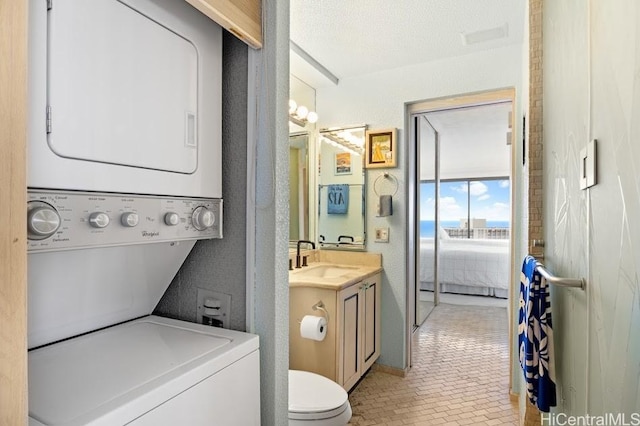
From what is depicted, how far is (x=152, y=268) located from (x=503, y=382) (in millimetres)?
2793

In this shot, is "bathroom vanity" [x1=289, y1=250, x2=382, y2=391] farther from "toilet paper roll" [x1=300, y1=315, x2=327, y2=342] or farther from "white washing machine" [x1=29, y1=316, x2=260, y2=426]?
"white washing machine" [x1=29, y1=316, x2=260, y2=426]

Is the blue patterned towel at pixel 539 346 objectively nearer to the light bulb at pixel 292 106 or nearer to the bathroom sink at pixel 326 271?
the bathroom sink at pixel 326 271

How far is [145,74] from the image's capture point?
885 mm

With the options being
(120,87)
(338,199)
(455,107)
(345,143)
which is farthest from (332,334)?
(455,107)

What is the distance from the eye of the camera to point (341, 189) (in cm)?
315

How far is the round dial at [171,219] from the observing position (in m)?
0.94

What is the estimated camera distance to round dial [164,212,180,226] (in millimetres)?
944

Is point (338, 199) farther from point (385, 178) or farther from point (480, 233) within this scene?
point (480, 233)

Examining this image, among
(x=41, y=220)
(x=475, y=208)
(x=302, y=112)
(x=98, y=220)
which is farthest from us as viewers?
(x=475, y=208)

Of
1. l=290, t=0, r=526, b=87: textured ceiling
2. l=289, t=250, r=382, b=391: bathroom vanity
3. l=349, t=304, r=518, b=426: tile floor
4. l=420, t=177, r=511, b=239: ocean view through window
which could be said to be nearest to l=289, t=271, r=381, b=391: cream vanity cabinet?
l=289, t=250, r=382, b=391: bathroom vanity

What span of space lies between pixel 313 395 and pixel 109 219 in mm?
1275

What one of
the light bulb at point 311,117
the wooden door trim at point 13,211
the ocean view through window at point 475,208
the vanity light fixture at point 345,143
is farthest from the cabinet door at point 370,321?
the ocean view through window at point 475,208

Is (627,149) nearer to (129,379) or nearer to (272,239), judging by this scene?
(272,239)

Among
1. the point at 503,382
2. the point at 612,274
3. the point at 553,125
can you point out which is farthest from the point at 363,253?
the point at 612,274
